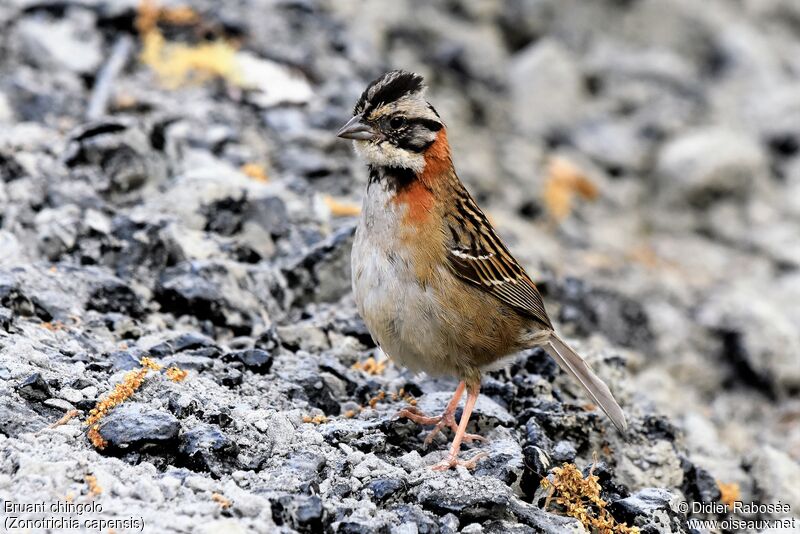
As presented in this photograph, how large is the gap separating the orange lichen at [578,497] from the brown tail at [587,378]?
0.78m

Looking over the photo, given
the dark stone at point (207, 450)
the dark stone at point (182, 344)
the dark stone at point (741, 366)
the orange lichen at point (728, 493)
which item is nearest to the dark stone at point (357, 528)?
the dark stone at point (207, 450)

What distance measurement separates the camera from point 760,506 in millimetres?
6672

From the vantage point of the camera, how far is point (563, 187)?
11.5 m

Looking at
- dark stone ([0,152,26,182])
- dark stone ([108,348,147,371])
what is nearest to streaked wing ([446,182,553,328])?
dark stone ([108,348,147,371])

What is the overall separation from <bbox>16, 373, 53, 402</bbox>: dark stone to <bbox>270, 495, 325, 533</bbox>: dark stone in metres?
1.39

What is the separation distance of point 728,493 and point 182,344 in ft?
12.0

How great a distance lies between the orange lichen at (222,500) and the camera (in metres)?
4.53

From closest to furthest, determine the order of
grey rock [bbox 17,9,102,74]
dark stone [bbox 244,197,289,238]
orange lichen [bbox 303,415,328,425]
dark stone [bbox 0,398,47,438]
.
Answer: dark stone [bbox 0,398,47,438], orange lichen [bbox 303,415,328,425], dark stone [bbox 244,197,289,238], grey rock [bbox 17,9,102,74]

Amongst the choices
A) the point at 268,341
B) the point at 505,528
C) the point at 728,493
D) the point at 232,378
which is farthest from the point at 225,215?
the point at 728,493

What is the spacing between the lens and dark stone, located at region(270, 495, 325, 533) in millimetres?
4527

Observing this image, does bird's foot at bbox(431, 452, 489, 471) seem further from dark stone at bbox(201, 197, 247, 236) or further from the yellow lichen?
the yellow lichen

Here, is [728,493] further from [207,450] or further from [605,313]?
[207,450]

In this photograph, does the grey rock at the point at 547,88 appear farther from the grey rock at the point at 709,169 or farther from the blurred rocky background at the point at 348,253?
the grey rock at the point at 709,169

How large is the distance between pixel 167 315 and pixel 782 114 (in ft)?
31.4
